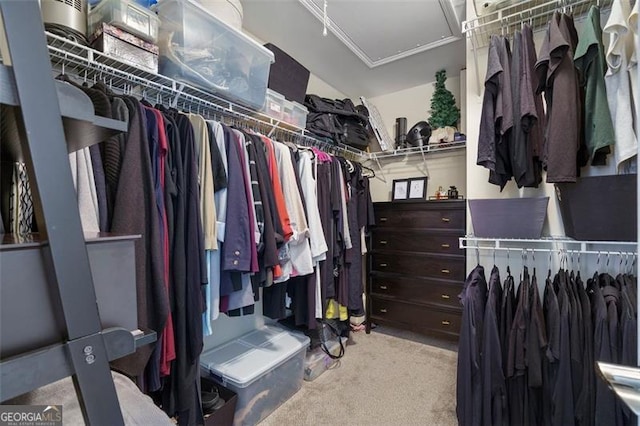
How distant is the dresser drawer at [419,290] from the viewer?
2.22 metres

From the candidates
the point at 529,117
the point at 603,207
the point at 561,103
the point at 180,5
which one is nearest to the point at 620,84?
the point at 561,103

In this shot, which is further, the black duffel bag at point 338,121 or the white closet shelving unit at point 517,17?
the black duffel bag at point 338,121

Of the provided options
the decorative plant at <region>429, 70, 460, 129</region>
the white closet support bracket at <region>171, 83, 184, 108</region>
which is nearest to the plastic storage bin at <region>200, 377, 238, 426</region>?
the white closet support bracket at <region>171, 83, 184, 108</region>

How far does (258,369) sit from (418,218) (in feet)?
5.35

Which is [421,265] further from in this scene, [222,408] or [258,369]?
[222,408]

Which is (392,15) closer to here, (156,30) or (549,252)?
(156,30)

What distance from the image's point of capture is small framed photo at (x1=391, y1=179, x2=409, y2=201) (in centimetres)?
285

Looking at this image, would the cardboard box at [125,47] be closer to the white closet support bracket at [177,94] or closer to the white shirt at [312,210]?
the white closet support bracket at [177,94]

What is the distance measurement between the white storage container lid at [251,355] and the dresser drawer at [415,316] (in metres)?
0.93

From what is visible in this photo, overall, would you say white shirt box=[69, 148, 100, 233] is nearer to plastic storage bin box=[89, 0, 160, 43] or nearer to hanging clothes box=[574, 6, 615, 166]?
plastic storage bin box=[89, 0, 160, 43]

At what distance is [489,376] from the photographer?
128cm

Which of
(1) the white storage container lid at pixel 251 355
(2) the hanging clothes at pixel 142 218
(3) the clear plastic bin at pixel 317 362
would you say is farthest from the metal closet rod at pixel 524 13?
(3) the clear plastic bin at pixel 317 362

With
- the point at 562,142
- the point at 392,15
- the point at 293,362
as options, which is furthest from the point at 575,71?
the point at 293,362

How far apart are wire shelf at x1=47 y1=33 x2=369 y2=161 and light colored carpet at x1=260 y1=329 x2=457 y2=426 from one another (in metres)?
1.71
